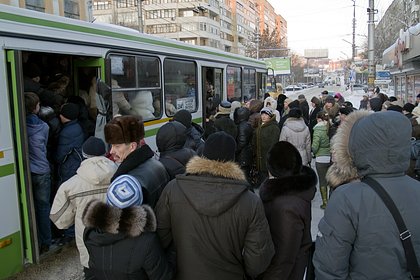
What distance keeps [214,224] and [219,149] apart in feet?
1.51

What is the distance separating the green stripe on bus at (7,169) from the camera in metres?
3.96

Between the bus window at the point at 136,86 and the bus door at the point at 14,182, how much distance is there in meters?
1.96

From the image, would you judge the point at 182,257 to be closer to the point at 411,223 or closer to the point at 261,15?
the point at 411,223

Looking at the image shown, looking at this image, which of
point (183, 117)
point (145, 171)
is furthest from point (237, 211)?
point (183, 117)

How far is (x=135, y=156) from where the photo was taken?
2959 millimetres

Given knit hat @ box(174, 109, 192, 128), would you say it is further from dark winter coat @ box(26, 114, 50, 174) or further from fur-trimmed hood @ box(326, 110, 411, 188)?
fur-trimmed hood @ box(326, 110, 411, 188)

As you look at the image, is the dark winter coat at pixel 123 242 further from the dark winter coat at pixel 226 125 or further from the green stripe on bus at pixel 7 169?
the dark winter coat at pixel 226 125

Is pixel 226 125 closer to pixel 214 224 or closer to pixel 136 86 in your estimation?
pixel 136 86

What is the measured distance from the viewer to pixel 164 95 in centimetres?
732

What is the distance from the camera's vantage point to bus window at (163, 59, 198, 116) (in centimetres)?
746

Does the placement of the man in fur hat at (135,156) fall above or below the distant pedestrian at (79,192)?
above

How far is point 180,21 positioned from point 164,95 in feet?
244

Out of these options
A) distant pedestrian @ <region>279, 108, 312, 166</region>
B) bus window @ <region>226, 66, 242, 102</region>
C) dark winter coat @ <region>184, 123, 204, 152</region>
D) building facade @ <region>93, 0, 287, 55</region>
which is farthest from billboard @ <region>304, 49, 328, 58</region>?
dark winter coat @ <region>184, 123, 204, 152</region>

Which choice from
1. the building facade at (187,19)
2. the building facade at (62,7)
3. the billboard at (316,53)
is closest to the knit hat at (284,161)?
the building facade at (62,7)
